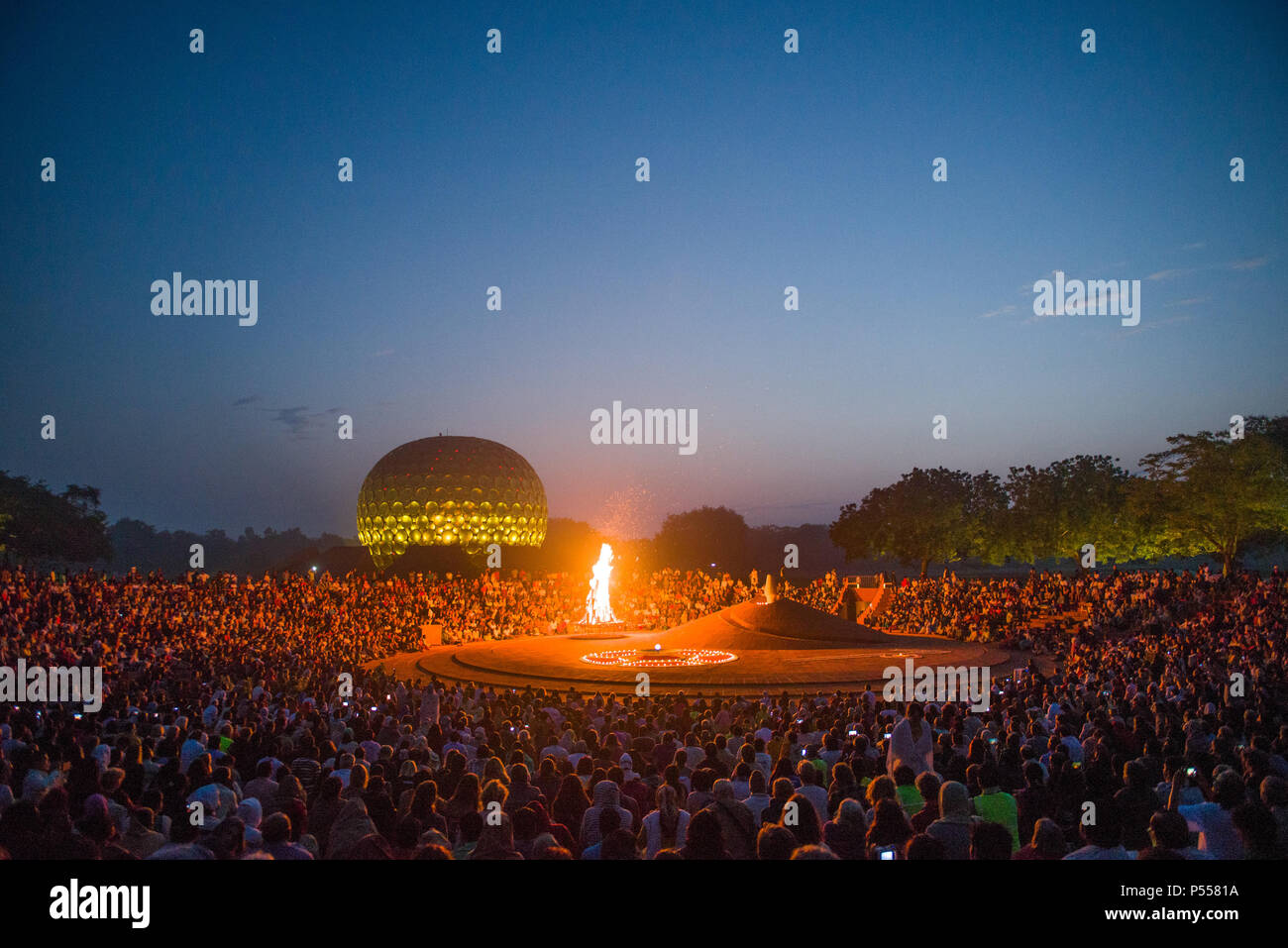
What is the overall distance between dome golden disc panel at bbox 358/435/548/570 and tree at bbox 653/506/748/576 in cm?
2431

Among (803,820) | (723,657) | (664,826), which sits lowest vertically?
(723,657)

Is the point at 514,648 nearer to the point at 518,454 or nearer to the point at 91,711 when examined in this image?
the point at 91,711

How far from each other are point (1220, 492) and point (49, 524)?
216ft

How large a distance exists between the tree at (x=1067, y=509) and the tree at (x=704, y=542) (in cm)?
3824

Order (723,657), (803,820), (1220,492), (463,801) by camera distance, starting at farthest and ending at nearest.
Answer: (1220,492) < (723,657) < (463,801) < (803,820)

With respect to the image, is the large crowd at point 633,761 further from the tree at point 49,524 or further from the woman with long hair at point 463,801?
the tree at point 49,524

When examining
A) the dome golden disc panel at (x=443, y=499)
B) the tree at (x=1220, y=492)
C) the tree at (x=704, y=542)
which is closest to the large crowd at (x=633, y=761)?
the tree at (x=1220, y=492)

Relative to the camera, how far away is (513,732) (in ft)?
46.5

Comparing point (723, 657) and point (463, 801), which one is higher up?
point (463, 801)

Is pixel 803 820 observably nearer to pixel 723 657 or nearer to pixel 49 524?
pixel 723 657

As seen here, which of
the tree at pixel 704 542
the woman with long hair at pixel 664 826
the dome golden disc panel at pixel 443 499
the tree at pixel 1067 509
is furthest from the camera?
the tree at pixel 704 542

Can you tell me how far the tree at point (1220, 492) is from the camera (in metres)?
38.2

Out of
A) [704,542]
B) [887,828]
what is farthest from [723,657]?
[704,542]

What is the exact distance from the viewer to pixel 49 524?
50812mm
